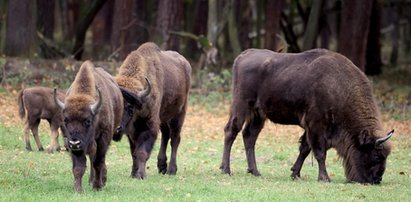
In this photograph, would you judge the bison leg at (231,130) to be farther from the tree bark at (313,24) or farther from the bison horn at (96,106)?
the tree bark at (313,24)

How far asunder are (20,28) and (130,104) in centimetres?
1509

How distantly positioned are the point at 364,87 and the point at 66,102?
232 inches

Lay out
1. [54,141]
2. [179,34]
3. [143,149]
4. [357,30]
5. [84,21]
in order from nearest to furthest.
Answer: [143,149], [54,141], [357,30], [179,34], [84,21]

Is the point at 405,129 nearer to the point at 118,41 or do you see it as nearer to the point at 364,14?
the point at 364,14

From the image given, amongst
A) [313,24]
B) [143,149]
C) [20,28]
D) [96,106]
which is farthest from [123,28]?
[96,106]

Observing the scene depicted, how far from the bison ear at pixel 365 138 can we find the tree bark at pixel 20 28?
15.7m

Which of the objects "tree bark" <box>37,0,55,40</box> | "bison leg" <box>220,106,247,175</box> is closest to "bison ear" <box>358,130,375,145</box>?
"bison leg" <box>220,106,247,175</box>

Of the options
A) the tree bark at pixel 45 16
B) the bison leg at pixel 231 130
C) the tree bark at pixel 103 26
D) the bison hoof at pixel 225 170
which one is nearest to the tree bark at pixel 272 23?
the tree bark at pixel 45 16

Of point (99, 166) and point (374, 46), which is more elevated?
point (99, 166)

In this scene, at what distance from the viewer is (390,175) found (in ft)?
55.6

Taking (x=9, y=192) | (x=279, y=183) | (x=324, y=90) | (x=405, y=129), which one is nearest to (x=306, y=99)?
(x=324, y=90)

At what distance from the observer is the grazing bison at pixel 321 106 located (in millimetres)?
15250

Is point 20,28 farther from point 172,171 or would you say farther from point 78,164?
point 78,164

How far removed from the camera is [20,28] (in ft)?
92.2
